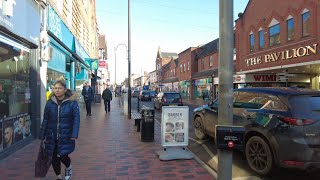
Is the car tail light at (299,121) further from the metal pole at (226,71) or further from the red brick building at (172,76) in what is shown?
the red brick building at (172,76)

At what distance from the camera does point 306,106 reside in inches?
225

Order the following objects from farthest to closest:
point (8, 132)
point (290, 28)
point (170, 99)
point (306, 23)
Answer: point (290, 28) → point (170, 99) → point (306, 23) → point (8, 132)

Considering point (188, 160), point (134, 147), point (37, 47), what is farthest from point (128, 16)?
point (188, 160)

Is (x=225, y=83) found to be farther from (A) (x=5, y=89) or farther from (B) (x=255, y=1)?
(B) (x=255, y=1)

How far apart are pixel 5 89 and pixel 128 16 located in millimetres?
10448

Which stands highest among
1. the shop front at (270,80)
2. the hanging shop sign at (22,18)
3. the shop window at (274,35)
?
the shop window at (274,35)

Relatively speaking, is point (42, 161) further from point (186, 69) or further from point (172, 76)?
Result: point (172, 76)

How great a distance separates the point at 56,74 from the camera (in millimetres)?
12758

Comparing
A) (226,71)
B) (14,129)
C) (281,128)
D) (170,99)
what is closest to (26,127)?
(14,129)

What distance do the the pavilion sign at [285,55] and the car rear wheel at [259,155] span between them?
15.6m

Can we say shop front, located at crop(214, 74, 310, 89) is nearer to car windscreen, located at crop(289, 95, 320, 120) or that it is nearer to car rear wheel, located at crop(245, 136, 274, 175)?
car rear wheel, located at crop(245, 136, 274, 175)

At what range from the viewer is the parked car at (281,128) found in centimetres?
540

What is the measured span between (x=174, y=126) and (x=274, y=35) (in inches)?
751

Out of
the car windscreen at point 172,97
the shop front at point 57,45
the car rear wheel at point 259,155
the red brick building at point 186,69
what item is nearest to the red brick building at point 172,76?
the red brick building at point 186,69
